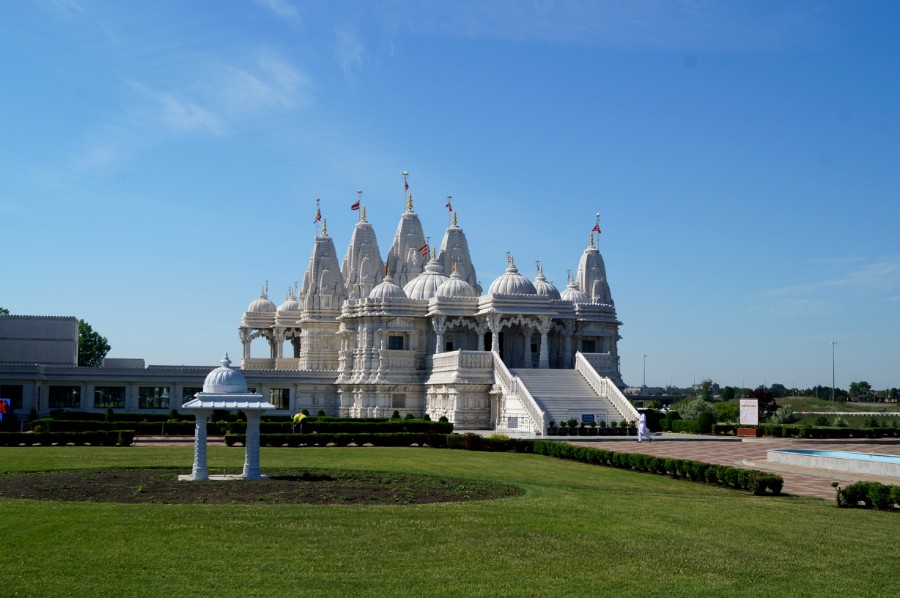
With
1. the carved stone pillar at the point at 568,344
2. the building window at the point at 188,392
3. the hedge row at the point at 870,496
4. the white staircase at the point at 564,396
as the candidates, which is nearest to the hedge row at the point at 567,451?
the hedge row at the point at 870,496

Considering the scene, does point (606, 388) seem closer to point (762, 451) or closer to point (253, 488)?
point (762, 451)

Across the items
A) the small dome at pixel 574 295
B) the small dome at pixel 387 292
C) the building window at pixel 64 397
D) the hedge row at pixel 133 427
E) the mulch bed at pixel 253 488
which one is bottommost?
the mulch bed at pixel 253 488

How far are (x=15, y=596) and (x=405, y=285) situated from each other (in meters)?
62.2

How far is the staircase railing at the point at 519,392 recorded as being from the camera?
51.4m

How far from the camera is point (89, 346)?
103 m

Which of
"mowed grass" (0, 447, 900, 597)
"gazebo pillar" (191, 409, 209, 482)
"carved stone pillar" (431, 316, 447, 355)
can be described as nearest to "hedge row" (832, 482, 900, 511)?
"mowed grass" (0, 447, 900, 597)

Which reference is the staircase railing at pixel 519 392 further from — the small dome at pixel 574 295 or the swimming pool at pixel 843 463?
the swimming pool at pixel 843 463

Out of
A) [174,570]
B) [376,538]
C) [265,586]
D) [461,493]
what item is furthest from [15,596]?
[461,493]

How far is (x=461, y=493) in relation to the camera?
22188 millimetres

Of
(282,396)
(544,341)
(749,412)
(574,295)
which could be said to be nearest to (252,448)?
(749,412)

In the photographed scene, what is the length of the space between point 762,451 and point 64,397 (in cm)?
4416

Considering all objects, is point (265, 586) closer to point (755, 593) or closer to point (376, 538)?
point (376, 538)

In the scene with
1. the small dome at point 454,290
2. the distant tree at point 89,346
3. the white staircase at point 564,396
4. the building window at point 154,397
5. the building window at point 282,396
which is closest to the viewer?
the white staircase at point 564,396

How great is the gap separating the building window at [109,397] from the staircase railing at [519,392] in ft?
83.2
